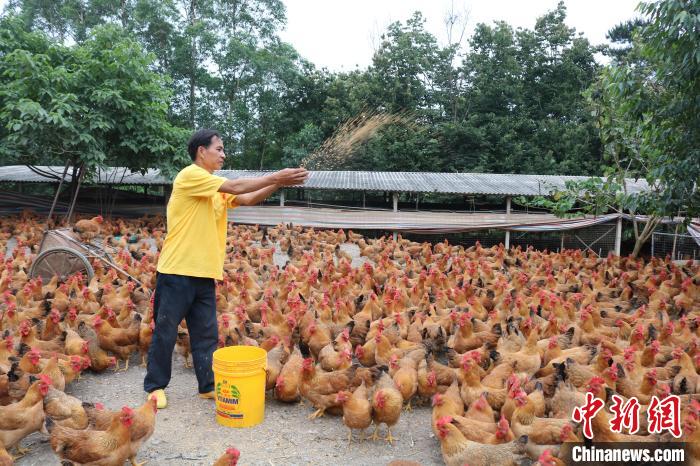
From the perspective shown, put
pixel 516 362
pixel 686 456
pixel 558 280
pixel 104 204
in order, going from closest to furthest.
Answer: pixel 686 456, pixel 516 362, pixel 558 280, pixel 104 204

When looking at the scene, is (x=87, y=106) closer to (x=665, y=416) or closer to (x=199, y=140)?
(x=199, y=140)

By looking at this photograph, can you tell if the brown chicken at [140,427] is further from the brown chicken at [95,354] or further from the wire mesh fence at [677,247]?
the wire mesh fence at [677,247]

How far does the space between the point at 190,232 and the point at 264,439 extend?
73.9 inches

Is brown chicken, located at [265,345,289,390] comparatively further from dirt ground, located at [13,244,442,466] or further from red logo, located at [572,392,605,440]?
red logo, located at [572,392,605,440]

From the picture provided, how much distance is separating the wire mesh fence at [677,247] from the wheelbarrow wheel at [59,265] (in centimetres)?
1592

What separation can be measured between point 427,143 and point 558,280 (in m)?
19.3

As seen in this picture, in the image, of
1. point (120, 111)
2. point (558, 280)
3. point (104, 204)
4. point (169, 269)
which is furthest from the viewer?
point (104, 204)

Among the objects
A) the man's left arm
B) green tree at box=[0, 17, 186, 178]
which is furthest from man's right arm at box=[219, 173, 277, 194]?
green tree at box=[0, 17, 186, 178]

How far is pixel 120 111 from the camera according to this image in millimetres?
14883

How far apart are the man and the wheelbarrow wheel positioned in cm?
439

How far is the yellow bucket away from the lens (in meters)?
4.14

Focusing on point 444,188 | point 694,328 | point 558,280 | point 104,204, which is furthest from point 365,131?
point 694,328

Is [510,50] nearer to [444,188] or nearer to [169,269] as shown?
[444,188]

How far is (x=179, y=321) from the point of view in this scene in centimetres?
441
